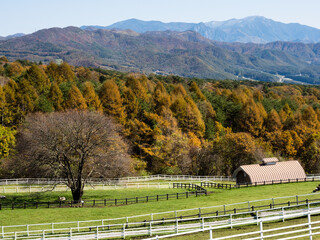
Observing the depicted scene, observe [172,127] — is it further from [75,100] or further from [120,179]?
[75,100]

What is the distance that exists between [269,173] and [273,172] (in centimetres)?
77

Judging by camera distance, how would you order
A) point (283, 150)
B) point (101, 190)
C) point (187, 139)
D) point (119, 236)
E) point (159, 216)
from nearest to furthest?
1. point (119, 236)
2. point (159, 216)
3. point (101, 190)
4. point (187, 139)
5. point (283, 150)

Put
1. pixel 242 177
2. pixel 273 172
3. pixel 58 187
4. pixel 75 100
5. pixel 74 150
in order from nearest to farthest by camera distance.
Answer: pixel 74 150, pixel 58 187, pixel 273 172, pixel 242 177, pixel 75 100

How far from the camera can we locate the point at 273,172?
5928cm

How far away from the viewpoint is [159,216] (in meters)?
34.6

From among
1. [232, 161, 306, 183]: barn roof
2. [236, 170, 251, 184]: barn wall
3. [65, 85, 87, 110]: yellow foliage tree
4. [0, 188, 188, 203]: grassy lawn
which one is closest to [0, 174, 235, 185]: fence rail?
[0, 188, 188, 203]: grassy lawn

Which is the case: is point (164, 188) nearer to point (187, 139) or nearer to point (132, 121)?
point (187, 139)

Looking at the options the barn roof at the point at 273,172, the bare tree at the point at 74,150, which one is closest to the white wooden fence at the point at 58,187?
the bare tree at the point at 74,150

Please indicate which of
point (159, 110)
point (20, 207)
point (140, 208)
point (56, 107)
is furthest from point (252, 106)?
point (20, 207)

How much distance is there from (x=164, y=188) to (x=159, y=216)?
22.9 m

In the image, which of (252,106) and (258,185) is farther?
(252,106)

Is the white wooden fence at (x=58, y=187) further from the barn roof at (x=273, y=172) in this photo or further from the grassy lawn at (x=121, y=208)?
the barn roof at (x=273, y=172)

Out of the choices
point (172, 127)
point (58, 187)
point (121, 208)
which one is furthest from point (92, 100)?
point (121, 208)

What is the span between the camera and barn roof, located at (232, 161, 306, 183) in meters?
58.3
